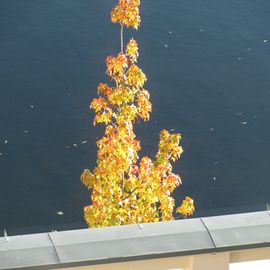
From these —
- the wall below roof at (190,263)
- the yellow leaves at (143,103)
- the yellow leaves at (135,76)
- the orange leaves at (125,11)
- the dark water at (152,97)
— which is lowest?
the wall below roof at (190,263)

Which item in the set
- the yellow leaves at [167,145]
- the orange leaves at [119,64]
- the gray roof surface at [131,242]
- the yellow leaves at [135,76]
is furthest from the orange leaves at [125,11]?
the gray roof surface at [131,242]

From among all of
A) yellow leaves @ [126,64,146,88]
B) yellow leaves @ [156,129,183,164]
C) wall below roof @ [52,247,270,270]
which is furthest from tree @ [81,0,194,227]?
wall below roof @ [52,247,270,270]

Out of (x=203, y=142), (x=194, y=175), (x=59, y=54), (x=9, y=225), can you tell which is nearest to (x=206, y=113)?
(x=203, y=142)

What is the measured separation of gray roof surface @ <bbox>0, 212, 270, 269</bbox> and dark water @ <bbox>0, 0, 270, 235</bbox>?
11163 millimetres

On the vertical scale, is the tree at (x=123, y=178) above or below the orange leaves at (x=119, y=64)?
below

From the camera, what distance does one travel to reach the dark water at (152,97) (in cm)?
Answer: 1723

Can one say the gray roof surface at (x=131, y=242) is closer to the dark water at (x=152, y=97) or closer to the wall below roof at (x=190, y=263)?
the wall below roof at (x=190, y=263)

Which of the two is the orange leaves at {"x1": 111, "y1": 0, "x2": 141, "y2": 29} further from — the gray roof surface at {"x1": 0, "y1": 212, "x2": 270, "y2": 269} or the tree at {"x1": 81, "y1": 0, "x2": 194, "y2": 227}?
the gray roof surface at {"x1": 0, "y1": 212, "x2": 270, "y2": 269}

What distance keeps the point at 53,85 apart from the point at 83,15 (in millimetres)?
3733

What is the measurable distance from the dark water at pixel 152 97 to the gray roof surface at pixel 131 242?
11163 millimetres

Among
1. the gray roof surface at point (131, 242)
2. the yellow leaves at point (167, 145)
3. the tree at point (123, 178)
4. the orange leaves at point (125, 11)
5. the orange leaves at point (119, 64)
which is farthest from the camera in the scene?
the orange leaves at point (125, 11)

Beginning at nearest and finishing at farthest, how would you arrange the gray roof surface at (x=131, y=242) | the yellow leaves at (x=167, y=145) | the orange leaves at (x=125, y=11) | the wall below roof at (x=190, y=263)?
the gray roof surface at (x=131, y=242) → the wall below roof at (x=190, y=263) → the yellow leaves at (x=167, y=145) → the orange leaves at (x=125, y=11)

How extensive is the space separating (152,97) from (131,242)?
16137mm

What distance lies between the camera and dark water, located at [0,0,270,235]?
17.2 m
